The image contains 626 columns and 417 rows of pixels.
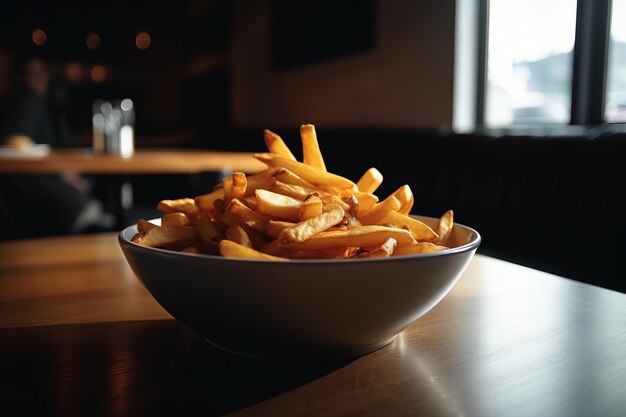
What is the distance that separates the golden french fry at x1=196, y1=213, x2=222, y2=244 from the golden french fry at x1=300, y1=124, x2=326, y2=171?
0.16 meters

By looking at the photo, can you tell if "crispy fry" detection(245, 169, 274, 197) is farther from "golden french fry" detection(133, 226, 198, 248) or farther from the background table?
the background table

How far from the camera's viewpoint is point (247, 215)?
1.80 feet

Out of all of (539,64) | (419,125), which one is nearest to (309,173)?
(539,64)

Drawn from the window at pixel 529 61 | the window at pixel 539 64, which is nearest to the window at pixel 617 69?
the window at pixel 539 64

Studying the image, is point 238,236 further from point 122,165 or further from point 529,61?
point 529,61

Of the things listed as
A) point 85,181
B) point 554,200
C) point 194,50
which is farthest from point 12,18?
point 554,200

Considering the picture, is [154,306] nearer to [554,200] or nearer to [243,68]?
[554,200]

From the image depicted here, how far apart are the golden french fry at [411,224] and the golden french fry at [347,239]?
65 mm

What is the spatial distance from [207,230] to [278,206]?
0.07m

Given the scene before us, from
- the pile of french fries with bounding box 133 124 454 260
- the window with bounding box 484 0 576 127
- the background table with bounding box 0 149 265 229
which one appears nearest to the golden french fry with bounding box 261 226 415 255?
the pile of french fries with bounding box 133 124 454 260

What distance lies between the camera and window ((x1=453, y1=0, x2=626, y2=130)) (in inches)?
108

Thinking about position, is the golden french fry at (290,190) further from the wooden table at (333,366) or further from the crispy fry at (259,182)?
the wooden table at (333,366)

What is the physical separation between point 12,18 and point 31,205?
19.8ft

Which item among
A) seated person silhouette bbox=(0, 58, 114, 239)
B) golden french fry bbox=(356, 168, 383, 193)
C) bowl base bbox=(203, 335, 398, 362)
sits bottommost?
seated person silhouette bbox=(0, 58, 114, 239)
